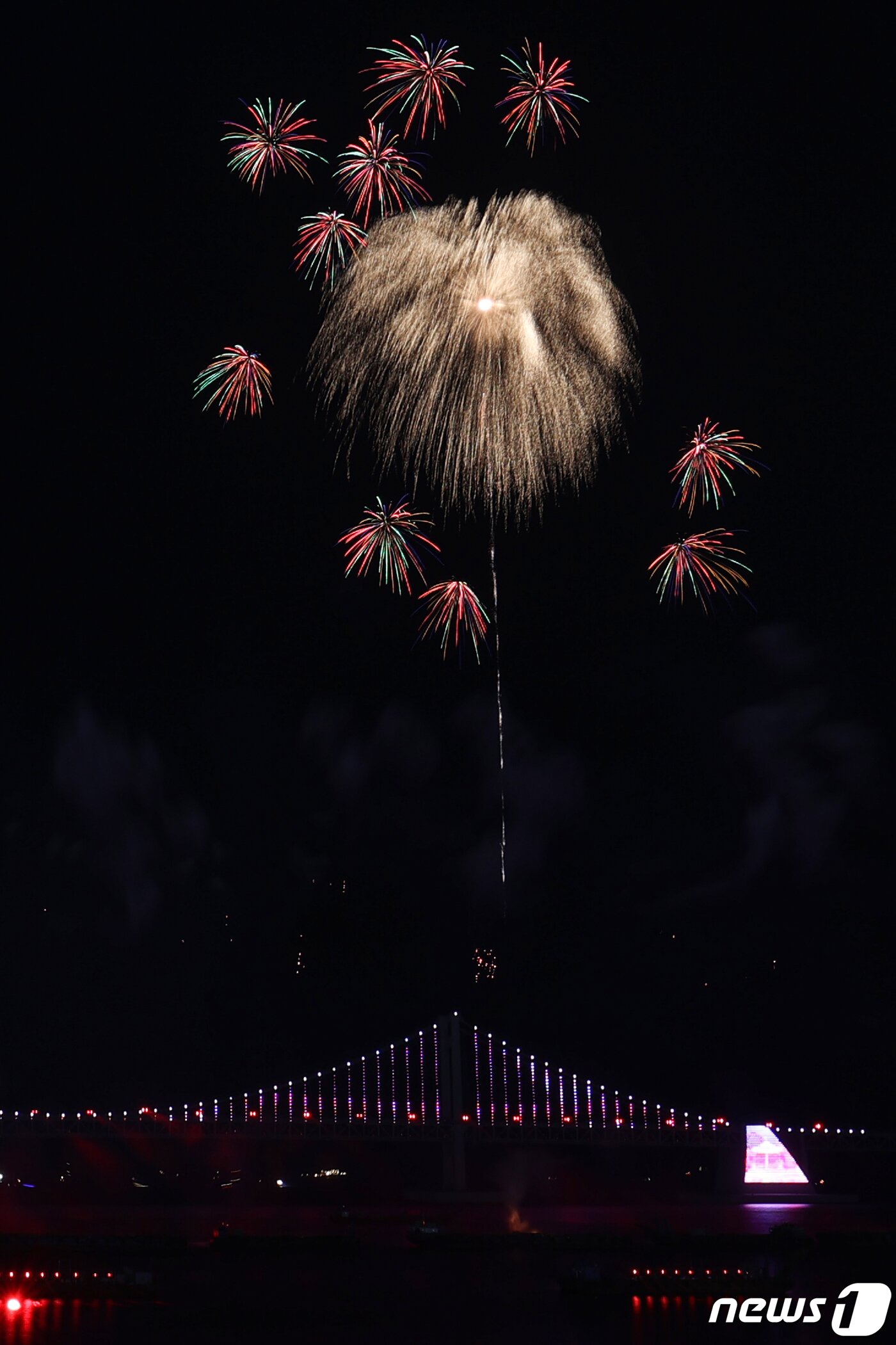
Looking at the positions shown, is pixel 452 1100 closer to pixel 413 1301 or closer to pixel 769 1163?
pixel 769 1163

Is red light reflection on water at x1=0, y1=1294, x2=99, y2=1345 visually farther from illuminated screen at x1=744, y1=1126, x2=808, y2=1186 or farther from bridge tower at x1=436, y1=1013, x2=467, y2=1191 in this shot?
illuminated screen at x1=744, y1=1126, x2=808, y2=1186

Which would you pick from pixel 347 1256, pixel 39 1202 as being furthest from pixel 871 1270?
pixel 39 1202
